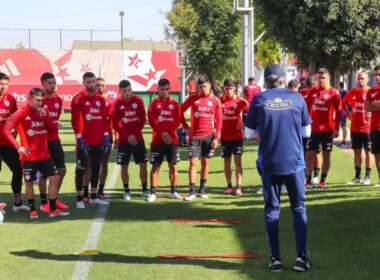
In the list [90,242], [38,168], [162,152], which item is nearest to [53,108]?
[38,168]

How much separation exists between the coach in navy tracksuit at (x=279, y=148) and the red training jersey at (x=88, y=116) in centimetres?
436

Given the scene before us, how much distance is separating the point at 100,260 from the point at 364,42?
12.5m

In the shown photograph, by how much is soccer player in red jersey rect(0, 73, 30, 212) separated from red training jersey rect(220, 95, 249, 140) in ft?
12.1

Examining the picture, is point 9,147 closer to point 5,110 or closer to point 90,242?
point 5,110

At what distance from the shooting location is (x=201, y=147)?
35.7ft

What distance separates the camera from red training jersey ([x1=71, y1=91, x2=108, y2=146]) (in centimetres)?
1000

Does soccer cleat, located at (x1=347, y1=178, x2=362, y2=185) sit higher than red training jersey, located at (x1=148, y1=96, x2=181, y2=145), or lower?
lower

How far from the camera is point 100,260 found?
6715mm

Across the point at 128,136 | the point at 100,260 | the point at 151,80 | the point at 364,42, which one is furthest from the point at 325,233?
the point at 151,80

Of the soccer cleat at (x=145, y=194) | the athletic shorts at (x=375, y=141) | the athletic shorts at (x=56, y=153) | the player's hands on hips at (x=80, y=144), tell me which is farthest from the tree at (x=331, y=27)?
the athletic shorts at (x=56, y=153)

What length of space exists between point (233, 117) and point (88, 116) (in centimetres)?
266

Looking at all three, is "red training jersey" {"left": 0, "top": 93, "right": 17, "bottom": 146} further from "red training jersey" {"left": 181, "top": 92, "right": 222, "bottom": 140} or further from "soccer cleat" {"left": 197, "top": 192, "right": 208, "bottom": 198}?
"soccer cleat" {"left": 197, "top": 192, "right": 208, "bottom": 198}

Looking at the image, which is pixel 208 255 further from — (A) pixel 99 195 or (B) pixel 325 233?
(A) pixel 99 195

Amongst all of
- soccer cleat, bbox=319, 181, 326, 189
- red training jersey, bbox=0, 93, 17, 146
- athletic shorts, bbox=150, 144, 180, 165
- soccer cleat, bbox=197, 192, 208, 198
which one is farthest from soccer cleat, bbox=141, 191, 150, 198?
soccer cleat, bbox=319, 181, 326, 189
